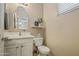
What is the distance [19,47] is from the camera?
5.14 feet

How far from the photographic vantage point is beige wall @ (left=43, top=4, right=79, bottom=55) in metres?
1.49

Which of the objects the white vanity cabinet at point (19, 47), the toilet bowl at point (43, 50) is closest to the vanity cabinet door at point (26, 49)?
the white vanity cabinet at point (19, 47)

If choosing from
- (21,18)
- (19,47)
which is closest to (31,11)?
(21,18)

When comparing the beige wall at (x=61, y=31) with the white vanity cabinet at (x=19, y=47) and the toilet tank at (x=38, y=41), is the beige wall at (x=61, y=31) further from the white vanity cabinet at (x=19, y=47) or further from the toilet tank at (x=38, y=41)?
the white vanity cabinet at (x=19, y=47)

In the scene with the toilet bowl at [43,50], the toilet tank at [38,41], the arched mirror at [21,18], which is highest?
the arched mirror at [21,18]

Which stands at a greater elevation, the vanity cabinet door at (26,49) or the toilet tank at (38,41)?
the toilet tank at (38,41)

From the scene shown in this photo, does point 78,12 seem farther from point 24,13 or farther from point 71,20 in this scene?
point 24,13

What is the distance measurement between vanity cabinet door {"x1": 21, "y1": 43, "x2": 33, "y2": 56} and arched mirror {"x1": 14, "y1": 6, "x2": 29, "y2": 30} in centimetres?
27

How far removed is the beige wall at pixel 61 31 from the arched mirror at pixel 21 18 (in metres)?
0.30

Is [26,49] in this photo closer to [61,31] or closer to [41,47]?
[41,47]

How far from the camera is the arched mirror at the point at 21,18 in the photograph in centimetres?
156

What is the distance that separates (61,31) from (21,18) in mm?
644

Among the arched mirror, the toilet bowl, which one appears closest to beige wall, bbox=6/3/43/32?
the arched mirror

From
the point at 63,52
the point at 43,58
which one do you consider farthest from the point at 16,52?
the point at 63,52
